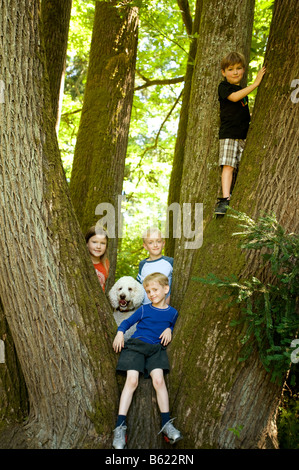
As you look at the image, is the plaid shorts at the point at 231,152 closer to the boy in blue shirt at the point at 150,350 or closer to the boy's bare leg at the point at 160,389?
the boy in blue shirt at the point at 150,350

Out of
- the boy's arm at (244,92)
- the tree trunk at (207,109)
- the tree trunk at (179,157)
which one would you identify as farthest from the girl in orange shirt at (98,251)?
the tree trunk at (179,157)

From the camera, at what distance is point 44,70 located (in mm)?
3646

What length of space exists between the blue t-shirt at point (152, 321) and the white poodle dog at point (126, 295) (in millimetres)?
427

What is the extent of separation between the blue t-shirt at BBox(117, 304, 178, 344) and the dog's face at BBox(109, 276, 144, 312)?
1.40 ft

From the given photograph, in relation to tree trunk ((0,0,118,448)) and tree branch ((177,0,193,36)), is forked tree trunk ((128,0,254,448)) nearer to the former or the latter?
tree trunk ((0,0,118,448))

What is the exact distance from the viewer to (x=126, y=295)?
4484mm

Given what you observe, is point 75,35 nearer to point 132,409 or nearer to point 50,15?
point 50,15

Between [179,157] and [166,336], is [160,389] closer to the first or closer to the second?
[166,336]

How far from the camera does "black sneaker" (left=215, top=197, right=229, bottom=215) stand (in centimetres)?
398

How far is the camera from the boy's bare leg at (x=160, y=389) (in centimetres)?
354

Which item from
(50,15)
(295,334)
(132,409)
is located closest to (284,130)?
(295,334)

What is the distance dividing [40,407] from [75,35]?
37.2ft

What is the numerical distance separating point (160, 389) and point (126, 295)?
1143 millimetres

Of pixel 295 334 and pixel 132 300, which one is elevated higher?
pixel 295 334
